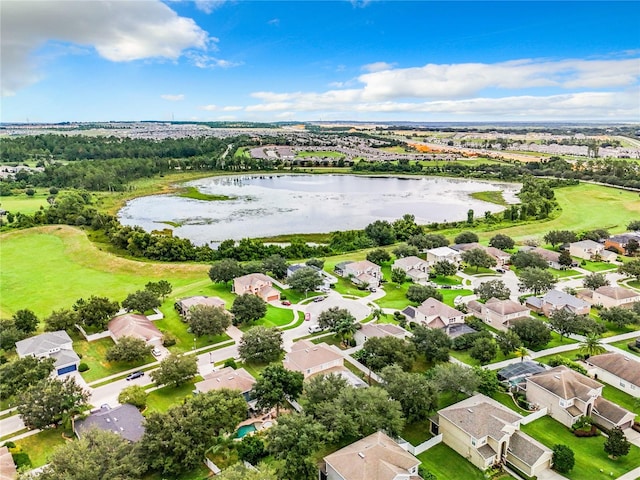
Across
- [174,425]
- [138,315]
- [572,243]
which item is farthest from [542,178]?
[174,425]

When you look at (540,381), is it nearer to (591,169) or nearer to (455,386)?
(455,386)

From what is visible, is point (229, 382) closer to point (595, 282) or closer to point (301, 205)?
point (595, 282)

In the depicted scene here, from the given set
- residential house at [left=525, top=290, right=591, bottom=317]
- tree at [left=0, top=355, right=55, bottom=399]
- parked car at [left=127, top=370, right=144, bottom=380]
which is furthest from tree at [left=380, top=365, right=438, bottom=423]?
tree at [left=0, top=355, right=55, bottom=399]

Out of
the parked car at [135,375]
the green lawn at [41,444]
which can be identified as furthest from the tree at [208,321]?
the green lawn at [41,444]

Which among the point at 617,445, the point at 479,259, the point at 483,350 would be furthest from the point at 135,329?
the point at 479,259

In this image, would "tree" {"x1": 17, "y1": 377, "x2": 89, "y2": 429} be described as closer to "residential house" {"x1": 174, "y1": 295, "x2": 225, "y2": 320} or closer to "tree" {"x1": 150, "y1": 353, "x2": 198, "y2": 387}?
"tree" {"x1": 150, "y1": 353, "x2": 198, "y2": 387}
